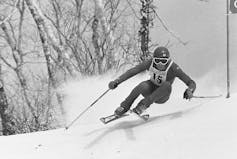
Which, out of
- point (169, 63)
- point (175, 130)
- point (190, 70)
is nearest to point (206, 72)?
point (190, 70)

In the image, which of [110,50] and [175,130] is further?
[110,50]

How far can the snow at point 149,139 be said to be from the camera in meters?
4.48

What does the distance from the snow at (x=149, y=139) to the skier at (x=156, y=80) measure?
0.27 m

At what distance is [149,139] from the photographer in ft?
16.7

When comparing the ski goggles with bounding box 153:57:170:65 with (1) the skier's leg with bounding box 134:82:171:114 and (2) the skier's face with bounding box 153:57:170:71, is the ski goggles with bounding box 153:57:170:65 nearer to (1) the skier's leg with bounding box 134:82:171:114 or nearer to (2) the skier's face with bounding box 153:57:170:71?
(2) the skier's face with bounding box 153:57:170:71

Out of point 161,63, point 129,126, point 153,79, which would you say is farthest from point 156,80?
point 129,126

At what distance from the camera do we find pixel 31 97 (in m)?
18.8

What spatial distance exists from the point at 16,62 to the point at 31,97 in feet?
5.51

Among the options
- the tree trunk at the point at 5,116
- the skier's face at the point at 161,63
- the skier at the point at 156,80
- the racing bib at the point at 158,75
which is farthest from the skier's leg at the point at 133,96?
the tree trunk at the point at 5,116

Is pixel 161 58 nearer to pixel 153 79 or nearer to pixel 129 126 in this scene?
pixel 153 79

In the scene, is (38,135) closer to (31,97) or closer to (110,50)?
(110,50)

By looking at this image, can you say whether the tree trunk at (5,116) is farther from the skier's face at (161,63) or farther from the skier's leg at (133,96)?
the skier's face at (161,63)

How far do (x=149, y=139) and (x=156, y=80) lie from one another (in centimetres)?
105

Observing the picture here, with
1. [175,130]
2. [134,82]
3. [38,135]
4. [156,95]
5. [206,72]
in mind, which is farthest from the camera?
[206,72]
